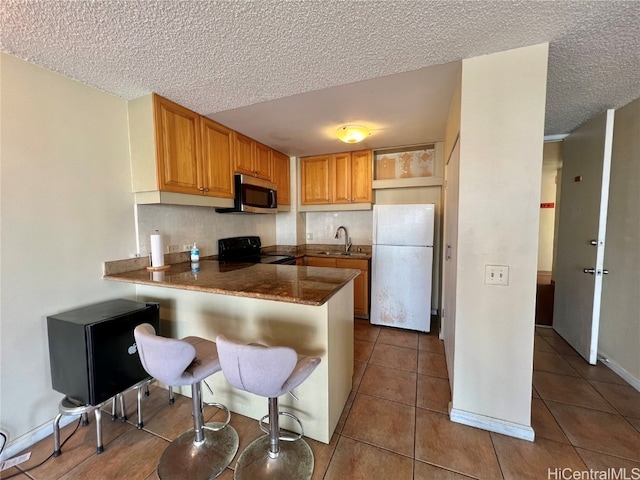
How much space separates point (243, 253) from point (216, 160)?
125cm

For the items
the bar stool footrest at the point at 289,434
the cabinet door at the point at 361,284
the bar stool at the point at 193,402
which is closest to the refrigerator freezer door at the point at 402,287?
the cabinet door at the point at 361,284

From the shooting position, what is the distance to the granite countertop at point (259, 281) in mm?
1436

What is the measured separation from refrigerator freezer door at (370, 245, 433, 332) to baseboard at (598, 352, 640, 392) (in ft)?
4.86

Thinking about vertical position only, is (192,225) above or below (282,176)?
below

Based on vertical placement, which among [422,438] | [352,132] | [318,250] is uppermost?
[352,132]

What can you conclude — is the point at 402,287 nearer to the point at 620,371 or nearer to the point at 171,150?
the point at 620,371

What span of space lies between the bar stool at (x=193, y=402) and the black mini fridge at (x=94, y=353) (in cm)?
35

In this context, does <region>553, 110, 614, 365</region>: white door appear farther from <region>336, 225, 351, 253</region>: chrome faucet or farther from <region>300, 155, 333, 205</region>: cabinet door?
<region>300, 155, 333, 205</region>: cabinet door

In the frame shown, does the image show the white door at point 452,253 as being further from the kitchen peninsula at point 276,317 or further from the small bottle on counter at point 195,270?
the small bottle on counter at point 195,270

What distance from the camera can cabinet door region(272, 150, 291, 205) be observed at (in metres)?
3.57

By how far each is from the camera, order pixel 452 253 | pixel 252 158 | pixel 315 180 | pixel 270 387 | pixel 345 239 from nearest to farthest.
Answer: pixel 270 387 → pixel 452 253 → pixel 252 158 → pixel 315 180 → pixel 345 239

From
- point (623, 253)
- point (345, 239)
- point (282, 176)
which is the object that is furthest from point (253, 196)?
point (623, 253)

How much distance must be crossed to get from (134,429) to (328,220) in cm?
324

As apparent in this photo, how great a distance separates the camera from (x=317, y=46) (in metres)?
1.44
